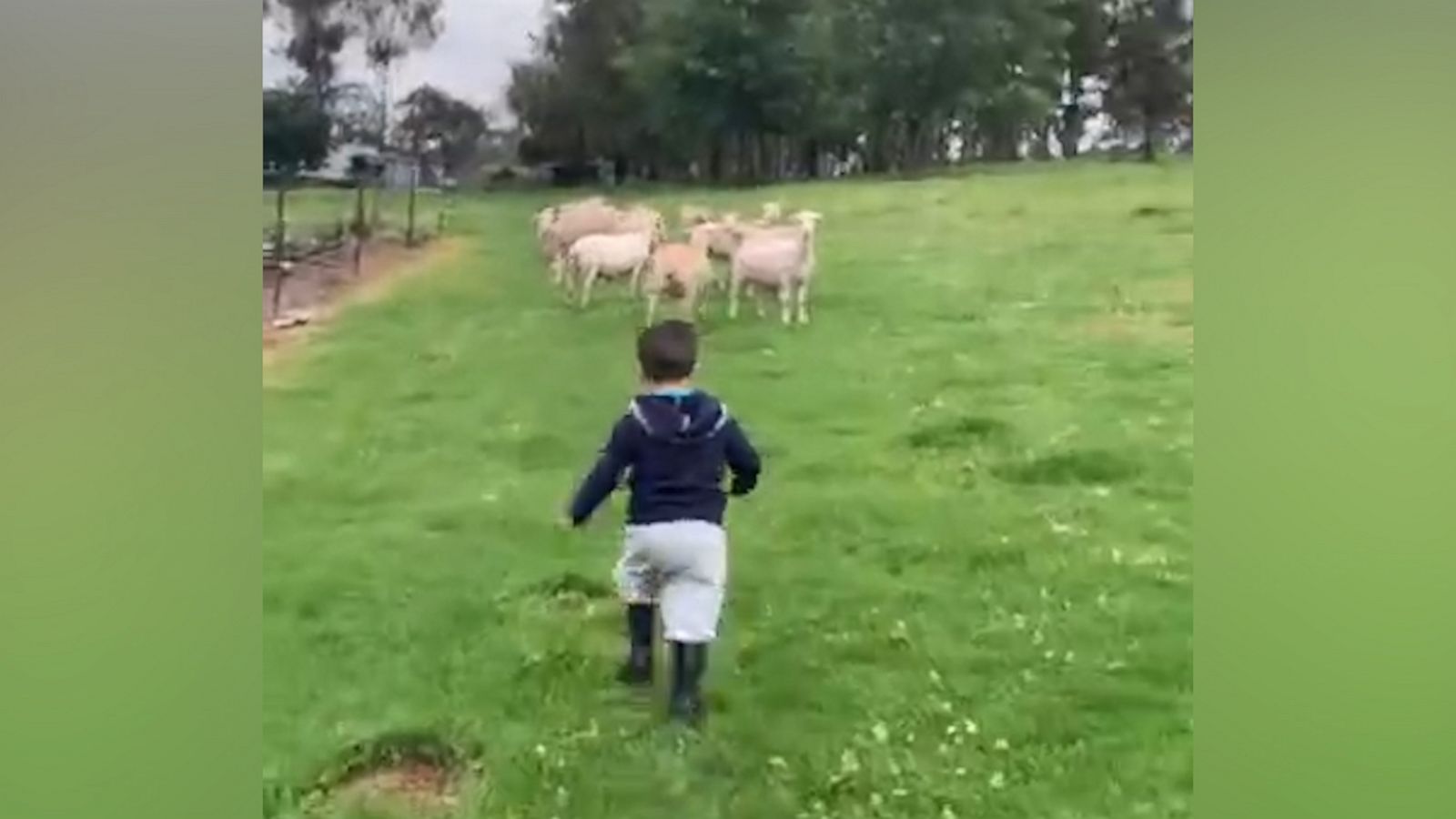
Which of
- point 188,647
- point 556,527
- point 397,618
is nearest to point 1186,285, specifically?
point 556,527

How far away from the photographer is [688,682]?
230 centimetres

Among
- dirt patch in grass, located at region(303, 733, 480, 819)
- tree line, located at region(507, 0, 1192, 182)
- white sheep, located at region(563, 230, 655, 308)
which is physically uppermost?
tree line, located at region(507, 0, 1192, 182)

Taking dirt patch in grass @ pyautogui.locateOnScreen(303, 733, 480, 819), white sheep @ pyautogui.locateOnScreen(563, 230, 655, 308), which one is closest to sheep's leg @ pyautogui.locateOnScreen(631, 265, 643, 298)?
white sheep @ pyautogui.locateOnScreen(563, 230, 655, 308)

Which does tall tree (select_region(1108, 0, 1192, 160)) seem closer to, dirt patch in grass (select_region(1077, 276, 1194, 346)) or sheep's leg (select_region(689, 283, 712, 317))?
dirt patch in grass (select_region(1077, 276, 1194, 346))

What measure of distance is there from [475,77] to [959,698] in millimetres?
1034

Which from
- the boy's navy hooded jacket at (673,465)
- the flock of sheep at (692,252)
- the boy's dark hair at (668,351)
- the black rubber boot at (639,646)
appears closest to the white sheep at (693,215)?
the flock of sheep at (692,252)

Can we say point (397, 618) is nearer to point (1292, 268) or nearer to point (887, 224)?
point (887, 224)

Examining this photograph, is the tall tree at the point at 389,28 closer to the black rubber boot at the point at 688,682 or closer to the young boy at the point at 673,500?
the young boy at the point at 673,500

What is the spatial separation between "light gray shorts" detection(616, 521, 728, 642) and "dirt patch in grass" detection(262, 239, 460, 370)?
470mm

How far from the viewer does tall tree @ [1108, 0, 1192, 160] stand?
91.9 inches

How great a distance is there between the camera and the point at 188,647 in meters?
2.31

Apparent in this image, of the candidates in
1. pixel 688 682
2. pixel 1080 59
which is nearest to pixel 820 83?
pixel 1080 59

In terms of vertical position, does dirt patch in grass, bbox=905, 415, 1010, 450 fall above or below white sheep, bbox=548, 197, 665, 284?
below

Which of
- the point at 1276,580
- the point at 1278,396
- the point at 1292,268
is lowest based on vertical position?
the point at 1276,580
